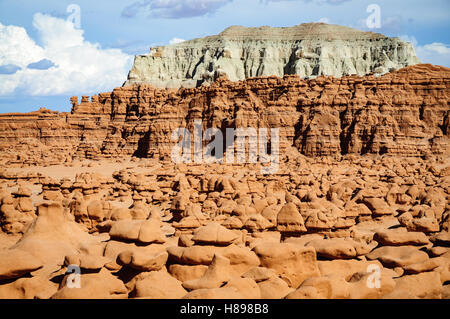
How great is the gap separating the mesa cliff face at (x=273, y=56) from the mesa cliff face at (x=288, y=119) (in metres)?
11.8

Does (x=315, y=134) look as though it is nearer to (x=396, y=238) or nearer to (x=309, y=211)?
(x=309, y=211)

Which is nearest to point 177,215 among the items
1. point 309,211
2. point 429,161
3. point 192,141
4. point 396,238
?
point 309,211

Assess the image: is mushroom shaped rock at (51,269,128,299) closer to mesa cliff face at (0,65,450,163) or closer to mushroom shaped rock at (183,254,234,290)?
mushroom shaped rock at (183,254,234,290)

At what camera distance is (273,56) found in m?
74.2

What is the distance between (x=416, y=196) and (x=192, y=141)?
106 ft

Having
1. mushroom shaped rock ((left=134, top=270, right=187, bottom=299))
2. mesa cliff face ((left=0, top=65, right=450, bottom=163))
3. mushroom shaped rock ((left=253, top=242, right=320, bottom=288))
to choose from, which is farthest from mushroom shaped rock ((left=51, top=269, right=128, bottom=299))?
mesa cliff face ((left=0, top=65, right=450, bottom=163))

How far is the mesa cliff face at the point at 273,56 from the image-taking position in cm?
6994

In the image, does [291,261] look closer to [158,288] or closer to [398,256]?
[398,256]

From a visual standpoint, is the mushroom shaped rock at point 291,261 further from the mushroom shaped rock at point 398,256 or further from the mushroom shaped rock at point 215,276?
the mushroom shaped rock at point 398,256

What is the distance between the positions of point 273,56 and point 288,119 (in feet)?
82.9

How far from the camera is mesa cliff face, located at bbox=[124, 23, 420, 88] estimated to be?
69.9 meters

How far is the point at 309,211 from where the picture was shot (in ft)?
46.2

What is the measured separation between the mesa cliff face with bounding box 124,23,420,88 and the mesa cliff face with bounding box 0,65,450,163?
1182 cm

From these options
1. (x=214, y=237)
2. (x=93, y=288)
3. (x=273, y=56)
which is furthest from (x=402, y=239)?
(x=273, y=56)
